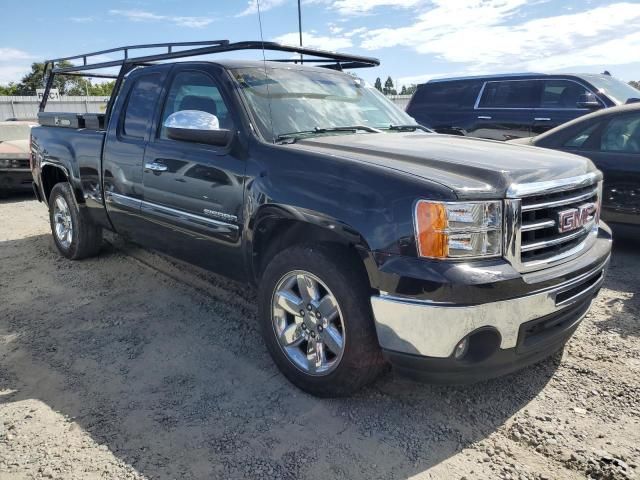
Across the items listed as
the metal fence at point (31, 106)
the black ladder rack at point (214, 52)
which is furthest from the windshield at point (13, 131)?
the metal fence at point (31, 106)

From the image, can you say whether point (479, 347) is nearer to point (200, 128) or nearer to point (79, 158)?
point (200, 128)

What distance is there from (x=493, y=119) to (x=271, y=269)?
693 cm

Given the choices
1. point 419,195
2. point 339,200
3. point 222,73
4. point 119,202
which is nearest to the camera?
point 419,195

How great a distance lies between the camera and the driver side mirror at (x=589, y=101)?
25.4ft

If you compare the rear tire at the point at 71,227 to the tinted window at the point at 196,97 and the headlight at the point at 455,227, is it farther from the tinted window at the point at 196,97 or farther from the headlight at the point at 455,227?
the headlight at the point at 455,227

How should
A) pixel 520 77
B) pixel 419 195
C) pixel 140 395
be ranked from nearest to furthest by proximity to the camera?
pixel 419 195 < pixel 140 395 < pixel 520 77

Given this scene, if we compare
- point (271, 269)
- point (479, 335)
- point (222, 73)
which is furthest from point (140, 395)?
point (222, 73)

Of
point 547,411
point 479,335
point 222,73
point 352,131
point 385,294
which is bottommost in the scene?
point 547,411

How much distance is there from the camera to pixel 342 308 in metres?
2.67

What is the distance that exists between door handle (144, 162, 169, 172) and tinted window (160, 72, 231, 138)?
23cm

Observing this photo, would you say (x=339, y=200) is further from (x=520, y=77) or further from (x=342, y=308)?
(x=520, y=77)

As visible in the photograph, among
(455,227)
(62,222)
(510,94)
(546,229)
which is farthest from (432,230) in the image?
(510,94)

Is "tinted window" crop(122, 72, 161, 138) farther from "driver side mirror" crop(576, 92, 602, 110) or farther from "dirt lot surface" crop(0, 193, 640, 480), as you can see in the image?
"driver side mirror" crop(576, 92, 602, 110)

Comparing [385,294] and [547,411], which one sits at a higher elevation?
[385,294]
